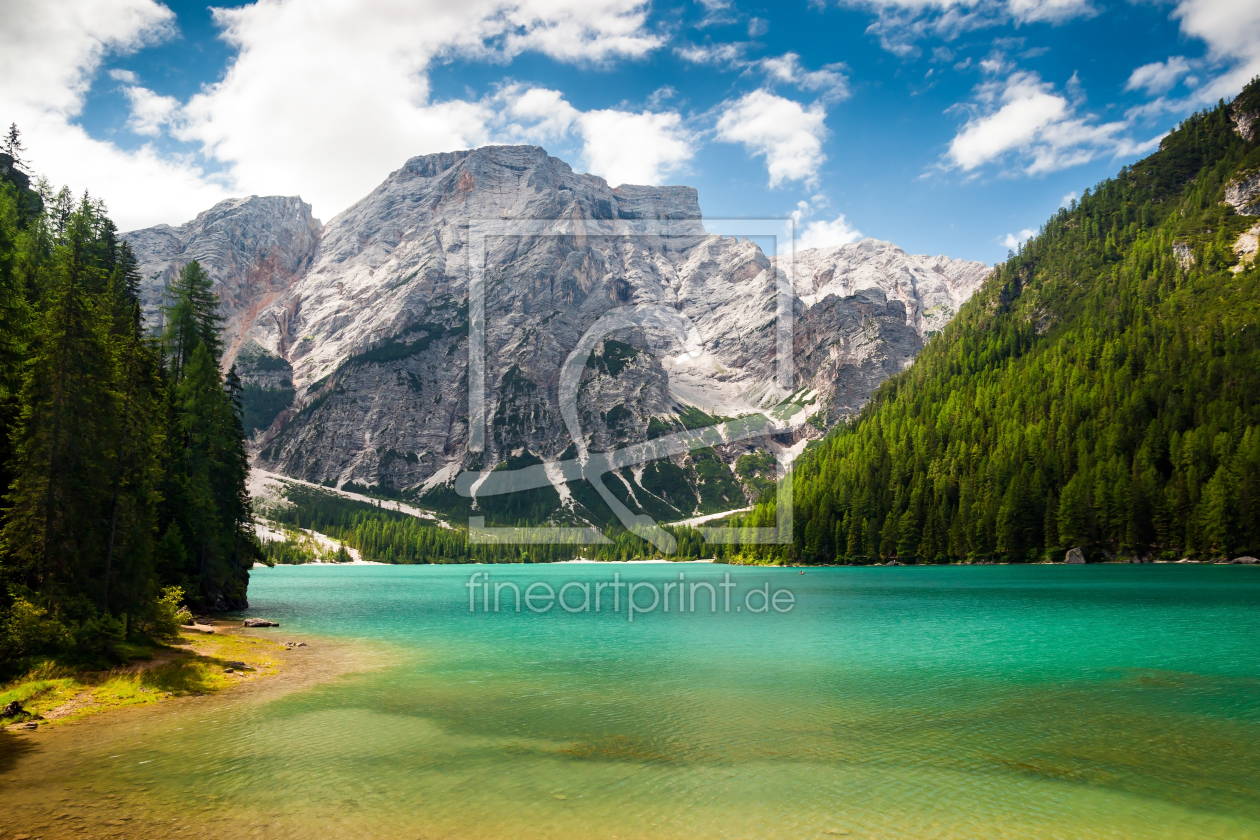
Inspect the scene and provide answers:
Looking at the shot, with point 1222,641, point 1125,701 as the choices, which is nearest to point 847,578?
point 1222,641

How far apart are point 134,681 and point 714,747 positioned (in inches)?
910

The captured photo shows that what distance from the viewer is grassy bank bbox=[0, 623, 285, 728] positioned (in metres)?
23.2

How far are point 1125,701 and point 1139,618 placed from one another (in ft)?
92.0

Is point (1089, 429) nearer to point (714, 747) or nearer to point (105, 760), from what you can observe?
point (714, 747)

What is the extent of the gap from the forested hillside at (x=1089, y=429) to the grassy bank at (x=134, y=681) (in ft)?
383

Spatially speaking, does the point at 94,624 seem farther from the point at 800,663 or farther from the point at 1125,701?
the point at 1125,701

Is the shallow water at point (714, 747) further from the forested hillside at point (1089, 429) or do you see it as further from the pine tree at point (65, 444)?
the forested hillside at point (1089, 429)

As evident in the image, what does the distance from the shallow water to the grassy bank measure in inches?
111

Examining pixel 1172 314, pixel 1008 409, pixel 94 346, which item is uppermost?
pixel 1172 314

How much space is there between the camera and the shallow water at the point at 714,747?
14.6m

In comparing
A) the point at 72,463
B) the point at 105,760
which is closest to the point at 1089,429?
the point at 72,463

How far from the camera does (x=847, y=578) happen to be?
103 metres

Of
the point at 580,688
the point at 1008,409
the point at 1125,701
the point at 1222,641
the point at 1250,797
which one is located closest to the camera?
the point at 1250,797

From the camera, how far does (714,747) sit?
20281mm
